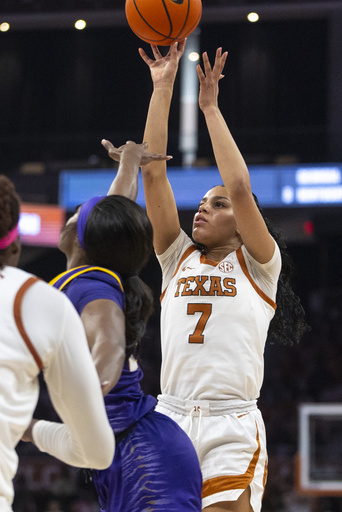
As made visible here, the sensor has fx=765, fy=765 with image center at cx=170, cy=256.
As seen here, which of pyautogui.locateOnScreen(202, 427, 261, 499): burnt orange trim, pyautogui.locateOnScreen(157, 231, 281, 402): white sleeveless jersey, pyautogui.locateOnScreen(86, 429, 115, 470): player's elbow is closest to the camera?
pyautogui.locateOnScreen(86, 429, 115, 470): player's elbow

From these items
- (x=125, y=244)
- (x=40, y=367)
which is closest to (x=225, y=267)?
(x=125, y=244)

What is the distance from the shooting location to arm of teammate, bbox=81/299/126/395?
7.27 feet

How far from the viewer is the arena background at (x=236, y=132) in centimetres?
1200

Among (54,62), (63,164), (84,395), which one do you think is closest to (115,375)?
(84,395)

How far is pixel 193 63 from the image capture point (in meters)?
15.6

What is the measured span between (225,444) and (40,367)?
1743mm

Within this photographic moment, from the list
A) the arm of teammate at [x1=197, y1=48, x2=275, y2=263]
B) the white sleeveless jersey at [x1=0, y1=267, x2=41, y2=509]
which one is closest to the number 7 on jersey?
the arm of teammate at [x1=197, y1=48, x2=275, y2=263]

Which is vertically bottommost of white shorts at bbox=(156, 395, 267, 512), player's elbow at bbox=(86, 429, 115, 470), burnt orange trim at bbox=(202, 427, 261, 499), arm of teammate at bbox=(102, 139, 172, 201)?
burnt orange trim at bbox=(202, 427, 261, 499)

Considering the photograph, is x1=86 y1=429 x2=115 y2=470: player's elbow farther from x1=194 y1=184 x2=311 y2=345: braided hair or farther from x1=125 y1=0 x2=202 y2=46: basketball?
x1=125 y1=0 x2=202 y2=46: basketball

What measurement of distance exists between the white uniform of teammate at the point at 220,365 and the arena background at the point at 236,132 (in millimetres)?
7813

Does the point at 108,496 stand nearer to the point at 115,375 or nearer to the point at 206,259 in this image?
the point at 115,375

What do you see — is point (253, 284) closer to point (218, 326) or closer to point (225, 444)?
point (218, 326)

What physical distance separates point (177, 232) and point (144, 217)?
139cm

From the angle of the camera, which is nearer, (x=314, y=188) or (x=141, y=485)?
(x=141, y=485)
